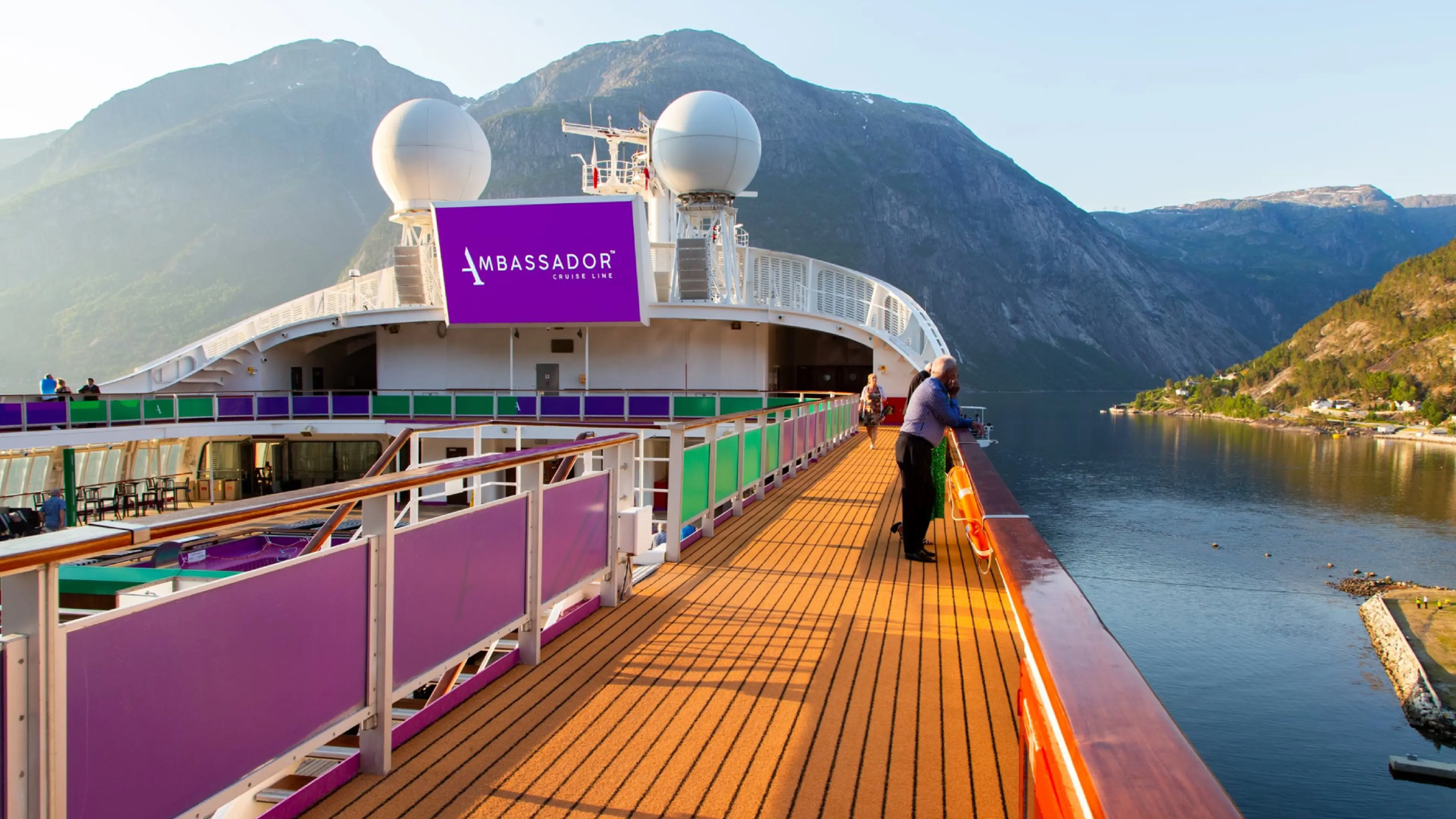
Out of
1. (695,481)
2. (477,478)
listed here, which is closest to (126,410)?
(477,478)

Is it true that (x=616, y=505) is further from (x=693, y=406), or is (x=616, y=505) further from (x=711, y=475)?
(x=693, y=406)

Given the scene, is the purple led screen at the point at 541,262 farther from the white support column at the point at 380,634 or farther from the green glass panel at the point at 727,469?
the white support column at the point at 380,634

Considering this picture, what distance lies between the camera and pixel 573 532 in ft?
16.0

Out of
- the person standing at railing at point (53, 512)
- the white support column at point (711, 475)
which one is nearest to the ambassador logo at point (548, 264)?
the person standing at railing at point (53, 512)

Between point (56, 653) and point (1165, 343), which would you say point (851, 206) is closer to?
point (1165, 343)

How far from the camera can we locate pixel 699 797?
309cm

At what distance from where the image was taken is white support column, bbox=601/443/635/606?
545 centimetres

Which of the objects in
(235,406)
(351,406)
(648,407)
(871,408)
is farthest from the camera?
(351,406)

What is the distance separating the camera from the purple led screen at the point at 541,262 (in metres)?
21.1

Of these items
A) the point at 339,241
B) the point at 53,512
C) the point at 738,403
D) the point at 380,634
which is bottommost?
the point at 53,512

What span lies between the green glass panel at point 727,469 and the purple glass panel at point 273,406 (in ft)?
56.9

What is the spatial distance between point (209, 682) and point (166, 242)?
20240cm

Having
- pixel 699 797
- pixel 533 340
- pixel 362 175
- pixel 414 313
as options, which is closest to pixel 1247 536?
pixel 533 340

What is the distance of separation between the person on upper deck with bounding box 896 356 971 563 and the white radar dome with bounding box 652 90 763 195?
1863cm
